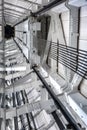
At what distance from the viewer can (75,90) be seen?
2240 mm

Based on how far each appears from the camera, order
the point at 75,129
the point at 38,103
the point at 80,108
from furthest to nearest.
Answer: the point at 38,103, the point at 80,108, the point at 75,129

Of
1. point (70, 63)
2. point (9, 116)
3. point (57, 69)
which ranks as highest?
point (70, 63)

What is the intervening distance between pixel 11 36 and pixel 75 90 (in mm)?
9892

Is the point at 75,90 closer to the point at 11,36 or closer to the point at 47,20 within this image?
the point at 47,20

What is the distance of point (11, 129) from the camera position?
11.4 ft

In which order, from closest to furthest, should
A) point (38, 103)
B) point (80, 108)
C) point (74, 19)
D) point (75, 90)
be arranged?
point (80, 108) < point (75, 90) < point (74, 19) < point (38, 103)

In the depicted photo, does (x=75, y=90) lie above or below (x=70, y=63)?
below

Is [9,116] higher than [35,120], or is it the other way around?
[9,116]

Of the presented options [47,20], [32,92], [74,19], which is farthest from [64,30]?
Result: [32,92]

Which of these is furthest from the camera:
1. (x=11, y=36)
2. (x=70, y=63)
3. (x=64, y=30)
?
(x=11, y=36)

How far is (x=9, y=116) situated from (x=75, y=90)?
2.87 feet

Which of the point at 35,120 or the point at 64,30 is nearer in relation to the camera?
the point at 64,30

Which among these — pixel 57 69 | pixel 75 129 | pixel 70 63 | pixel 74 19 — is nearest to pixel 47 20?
pixel 57 69

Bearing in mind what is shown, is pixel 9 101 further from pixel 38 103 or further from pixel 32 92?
pixel 38 103
